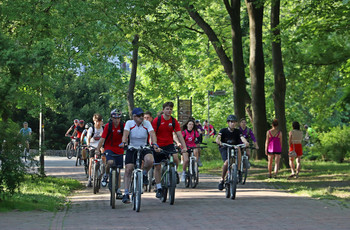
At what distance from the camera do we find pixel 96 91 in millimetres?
51219

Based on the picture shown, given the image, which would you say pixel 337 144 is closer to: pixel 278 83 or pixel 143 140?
pixel 278 83

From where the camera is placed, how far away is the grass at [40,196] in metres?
12.9

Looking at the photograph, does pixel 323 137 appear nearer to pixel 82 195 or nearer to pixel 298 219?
pixel 82 195

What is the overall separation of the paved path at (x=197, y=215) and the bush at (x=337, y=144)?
53.9ft

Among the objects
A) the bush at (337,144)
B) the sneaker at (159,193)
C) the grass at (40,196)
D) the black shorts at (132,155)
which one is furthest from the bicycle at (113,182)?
the bush at (337,144)

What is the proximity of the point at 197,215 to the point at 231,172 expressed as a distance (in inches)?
121

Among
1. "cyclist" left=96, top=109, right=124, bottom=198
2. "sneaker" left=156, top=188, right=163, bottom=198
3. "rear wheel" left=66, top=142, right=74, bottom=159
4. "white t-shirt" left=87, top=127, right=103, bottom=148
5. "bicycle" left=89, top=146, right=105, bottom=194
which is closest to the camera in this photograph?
"sneaker" left=156, top=188, right=163, bottom=198

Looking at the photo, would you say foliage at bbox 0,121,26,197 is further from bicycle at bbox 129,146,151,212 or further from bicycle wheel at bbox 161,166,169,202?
bicycle wheel at bbox 161,166,169,202

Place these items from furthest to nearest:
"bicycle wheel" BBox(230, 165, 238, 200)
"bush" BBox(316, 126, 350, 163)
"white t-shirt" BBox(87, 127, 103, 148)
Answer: "bush" BBox(316, 126, 350, 163) < "white t-shirt" BBox(87, 127, 103, 148) < "bicycle wheel" BBox(230, 165, 238, 200)

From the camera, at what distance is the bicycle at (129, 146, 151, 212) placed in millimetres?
12258

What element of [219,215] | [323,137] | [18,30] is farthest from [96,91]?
[219,215]

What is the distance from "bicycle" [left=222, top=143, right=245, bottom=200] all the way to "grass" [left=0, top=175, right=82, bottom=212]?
3.39 metres

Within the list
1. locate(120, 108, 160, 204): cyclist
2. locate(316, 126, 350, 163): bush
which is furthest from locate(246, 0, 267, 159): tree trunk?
locate(120, 108, 160, 204): cyclist

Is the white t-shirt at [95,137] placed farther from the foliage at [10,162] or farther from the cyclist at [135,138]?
the foliage at [10,162]
